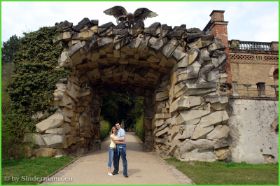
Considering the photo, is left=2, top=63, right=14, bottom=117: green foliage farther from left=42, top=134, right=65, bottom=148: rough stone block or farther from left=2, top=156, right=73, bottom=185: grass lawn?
left=2, top=156, right=73, bottom=185: grass lawn

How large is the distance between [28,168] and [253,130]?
860 cm

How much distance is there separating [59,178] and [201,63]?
7.32 metres

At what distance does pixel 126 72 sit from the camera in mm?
15117

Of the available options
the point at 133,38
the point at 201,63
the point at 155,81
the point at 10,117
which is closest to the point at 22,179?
the point at 10,117

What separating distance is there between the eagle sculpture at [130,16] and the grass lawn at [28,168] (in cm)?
588

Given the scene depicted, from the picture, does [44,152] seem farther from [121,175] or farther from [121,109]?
[121,109]

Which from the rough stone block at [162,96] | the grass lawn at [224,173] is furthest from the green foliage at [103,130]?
the grass lawn at [224,173]

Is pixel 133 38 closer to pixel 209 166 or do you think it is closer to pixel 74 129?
pixel 74 129

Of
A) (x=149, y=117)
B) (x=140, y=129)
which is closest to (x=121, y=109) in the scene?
(x=140, y=129)

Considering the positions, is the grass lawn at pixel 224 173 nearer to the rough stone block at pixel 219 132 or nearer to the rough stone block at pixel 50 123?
the rough stone block at pixel 219 132

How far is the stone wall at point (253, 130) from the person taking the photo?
12.5m

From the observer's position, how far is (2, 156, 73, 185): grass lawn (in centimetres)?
807

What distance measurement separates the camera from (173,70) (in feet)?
44.5

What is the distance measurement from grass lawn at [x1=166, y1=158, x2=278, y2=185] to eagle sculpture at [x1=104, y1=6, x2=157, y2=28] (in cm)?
577
